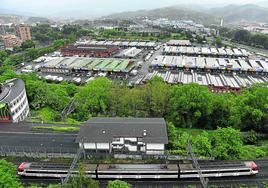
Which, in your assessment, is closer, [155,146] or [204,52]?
[155,146]

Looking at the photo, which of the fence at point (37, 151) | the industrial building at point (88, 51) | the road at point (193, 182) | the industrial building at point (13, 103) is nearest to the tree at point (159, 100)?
the fence at point (37, 151)

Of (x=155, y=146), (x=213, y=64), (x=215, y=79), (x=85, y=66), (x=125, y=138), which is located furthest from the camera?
(x=213, y=64)

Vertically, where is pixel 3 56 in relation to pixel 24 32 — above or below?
below

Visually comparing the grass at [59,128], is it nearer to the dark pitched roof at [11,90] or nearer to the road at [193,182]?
the dark pitched roof at [11,90]

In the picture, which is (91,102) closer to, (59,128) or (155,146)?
(59,128)

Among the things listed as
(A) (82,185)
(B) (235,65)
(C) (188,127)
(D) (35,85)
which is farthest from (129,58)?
(A) (82,185)

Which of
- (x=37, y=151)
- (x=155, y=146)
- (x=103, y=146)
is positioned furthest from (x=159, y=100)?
(x=37, y=151)

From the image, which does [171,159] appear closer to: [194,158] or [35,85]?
[194,158]
